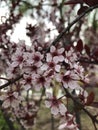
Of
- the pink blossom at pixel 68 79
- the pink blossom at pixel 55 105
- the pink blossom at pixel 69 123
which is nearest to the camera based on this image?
the pink blossom at pixel 68 79

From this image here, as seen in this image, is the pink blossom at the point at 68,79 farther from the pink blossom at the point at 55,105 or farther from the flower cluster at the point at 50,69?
the pink blossom at the point at 55,105

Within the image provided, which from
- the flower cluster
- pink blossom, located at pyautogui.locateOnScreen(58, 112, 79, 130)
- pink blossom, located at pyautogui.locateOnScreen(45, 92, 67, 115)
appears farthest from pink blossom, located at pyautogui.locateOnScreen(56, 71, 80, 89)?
pink blossom, located at pyautogui.locateOnScreen(58, 112, 79, 130)

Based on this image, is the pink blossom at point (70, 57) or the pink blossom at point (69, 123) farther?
the pink blossom at point (69, 123)

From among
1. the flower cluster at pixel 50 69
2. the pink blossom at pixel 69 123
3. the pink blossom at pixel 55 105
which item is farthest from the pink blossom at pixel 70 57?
the pink blossom at pixel 69 123

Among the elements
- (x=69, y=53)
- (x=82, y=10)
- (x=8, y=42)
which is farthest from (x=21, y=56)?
(x=8, y=42)

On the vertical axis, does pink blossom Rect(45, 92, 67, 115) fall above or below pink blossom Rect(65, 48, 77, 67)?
below

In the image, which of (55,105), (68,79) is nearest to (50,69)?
(68,79)

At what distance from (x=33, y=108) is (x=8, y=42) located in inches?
26.7

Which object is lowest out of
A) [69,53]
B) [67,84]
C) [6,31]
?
[67,84]

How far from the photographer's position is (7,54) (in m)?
2.99

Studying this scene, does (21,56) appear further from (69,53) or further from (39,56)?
(69,53)

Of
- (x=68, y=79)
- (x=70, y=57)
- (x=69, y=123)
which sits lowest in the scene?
(x=69, y=123)

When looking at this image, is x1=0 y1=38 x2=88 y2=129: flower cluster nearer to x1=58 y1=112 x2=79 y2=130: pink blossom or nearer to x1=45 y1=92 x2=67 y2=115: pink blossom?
x1=45 y1=92 x2=67 y2=115: pink blossom

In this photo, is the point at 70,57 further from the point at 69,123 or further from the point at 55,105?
the point at 69,123
